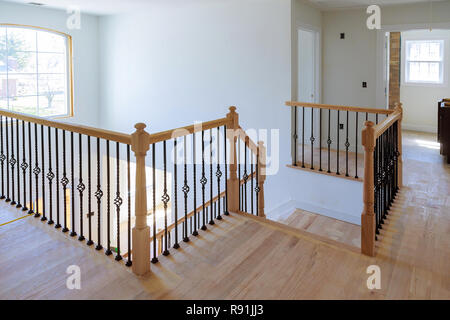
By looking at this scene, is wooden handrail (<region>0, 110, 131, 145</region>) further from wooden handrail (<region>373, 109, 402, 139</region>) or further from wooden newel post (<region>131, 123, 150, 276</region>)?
wooden handrail (<region>373, 109, 402, 139</region>)

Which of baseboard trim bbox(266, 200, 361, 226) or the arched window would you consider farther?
the arched window

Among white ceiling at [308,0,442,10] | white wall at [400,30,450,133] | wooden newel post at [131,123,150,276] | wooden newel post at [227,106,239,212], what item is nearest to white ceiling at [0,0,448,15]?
white ceiling at [308,0,442,10]

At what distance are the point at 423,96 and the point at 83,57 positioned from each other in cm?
699

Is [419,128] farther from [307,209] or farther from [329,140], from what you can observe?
[307,209]

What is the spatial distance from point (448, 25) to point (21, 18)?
6658 mm

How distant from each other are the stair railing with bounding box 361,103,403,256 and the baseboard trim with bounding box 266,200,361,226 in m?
0.79

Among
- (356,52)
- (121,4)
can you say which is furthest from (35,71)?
(356,52)

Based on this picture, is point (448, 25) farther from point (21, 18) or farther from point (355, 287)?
point (21, 18)

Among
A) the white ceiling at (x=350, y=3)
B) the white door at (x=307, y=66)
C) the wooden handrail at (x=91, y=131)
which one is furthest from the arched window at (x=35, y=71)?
the white ceiling at (x=350, y=3)

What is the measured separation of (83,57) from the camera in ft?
23.4

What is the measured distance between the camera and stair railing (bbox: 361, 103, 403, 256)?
268 cm

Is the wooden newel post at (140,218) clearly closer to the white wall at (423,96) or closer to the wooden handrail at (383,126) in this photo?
the wooden handrail at (383,126)

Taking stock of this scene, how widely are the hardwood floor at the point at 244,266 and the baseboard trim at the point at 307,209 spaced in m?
1.41

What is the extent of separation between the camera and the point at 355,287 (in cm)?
230
